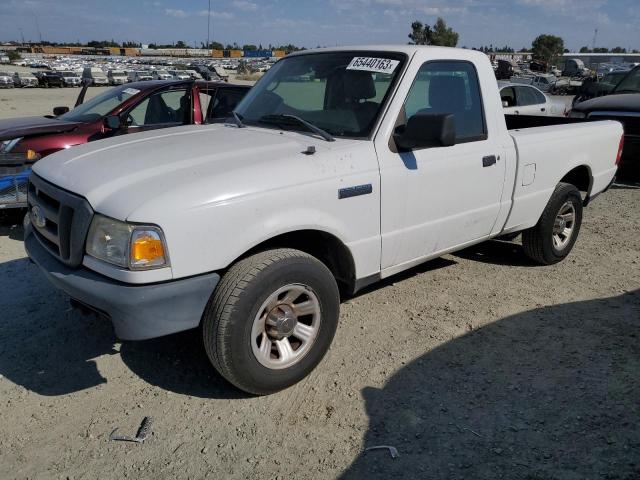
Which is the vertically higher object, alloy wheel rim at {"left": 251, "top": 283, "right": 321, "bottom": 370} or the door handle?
the door handle

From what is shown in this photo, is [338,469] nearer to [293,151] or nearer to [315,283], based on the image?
[315,283]

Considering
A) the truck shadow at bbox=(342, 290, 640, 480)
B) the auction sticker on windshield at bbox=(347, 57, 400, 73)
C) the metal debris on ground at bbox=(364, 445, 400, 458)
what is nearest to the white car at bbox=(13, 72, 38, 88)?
the auction sticker on windshield at bbox=(347, 57, 400, 73)

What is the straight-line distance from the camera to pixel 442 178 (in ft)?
12.3

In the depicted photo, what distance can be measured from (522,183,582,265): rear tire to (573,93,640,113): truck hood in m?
4.49

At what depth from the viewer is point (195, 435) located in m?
2.86

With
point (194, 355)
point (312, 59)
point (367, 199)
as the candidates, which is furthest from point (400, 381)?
point (312, 59)

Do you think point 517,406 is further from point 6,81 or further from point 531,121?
point 6,81

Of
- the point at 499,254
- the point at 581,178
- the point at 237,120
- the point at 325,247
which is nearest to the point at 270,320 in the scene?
the point at 325,247

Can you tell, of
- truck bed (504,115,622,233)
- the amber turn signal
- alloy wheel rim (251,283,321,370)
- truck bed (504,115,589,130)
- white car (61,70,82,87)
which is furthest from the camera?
white car (61,70,82,87)

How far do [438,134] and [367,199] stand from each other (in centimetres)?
58

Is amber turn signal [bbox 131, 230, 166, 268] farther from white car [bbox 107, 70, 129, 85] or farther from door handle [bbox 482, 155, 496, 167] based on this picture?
white car [bbox 107, 70, 129, 85]

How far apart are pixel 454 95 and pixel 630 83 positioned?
8.20 metres

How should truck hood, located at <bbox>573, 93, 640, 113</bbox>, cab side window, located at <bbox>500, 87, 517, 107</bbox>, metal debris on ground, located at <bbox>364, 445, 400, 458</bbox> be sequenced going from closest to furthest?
metal debris on ground, located at <bbox>364, 445, 400, 458</bbox> < truck hood, located at <bbox>573, 93, 640, 113</bbox> < cab side window, located at <bbox>500, 87, 517, 107</bbox>

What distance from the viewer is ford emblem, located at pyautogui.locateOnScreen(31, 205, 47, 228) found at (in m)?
3.26
